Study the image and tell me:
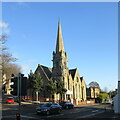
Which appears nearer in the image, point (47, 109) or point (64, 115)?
point (64, 115)

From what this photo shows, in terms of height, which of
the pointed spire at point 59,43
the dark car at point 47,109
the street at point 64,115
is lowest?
the street at point 64,115

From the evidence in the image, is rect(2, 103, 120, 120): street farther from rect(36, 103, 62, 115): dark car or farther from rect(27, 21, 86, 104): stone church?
rect(27, 21, 86, 104): stone church

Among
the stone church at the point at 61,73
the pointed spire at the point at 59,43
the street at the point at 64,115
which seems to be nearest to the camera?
the street at the point at 64,115

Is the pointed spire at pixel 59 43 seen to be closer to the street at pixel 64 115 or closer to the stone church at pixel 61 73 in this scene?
the stone church at pixel 61 73

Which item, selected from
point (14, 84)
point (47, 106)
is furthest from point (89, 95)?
point (14, 84)

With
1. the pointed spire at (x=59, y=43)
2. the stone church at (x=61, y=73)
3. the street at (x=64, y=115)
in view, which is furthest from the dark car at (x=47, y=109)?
the pointed spire at (x=59, y=43)

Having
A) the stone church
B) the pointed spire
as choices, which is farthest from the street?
the pointed spire

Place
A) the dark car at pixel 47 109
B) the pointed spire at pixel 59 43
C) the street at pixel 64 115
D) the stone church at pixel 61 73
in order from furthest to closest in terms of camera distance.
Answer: the pointed spire at pixel 59 43
the stone church at pixel 61 73
the dark car at pixel 47 109
the street at pixel 64 115

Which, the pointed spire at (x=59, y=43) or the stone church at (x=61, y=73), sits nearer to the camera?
the stone church at (x=61, y=73)

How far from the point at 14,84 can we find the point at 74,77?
70718 millimetres

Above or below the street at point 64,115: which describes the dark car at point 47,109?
above

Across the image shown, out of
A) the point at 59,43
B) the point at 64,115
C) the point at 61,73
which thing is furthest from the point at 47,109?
the point at 59,43

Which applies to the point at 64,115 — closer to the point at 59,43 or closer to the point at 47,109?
the point at 47,109

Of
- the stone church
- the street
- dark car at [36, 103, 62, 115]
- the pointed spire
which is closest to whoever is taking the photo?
the street
